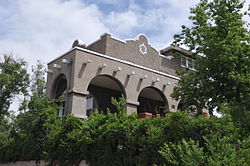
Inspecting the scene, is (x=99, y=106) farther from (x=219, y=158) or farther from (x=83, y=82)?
(x=219, y=158)

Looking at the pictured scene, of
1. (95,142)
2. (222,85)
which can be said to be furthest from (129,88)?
(222,85)

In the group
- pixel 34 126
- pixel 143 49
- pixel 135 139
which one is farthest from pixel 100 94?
pixel 135 139

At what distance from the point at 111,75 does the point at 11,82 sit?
7631mm

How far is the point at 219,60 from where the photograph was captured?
10.8 m

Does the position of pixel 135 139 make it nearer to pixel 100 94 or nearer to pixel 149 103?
pixel 100 94

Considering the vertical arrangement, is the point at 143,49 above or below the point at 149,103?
above

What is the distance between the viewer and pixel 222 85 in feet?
→ 37.2

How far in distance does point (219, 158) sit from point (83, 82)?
1304cm

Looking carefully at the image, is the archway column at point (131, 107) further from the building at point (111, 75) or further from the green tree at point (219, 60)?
the green tree at point (219, 60)

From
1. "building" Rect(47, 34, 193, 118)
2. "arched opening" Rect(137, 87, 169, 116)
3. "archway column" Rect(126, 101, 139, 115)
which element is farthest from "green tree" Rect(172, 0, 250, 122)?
"arched opening" Rect(137, 87, 169, 116)

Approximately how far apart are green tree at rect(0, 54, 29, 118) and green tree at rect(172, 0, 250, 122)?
14.2m

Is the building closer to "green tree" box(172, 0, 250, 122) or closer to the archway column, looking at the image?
the archway column

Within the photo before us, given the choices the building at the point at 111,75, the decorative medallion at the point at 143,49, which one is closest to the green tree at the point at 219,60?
the building at the point at 111,75

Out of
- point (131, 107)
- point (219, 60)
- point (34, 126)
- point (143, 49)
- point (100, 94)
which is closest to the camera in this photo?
point (219, 60)
